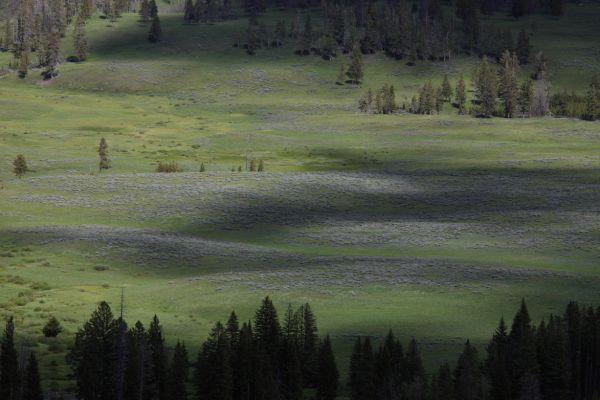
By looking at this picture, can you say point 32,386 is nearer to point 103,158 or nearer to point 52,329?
point 52,329

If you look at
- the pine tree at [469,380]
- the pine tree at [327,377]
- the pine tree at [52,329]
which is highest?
the pine tree at [469,380]

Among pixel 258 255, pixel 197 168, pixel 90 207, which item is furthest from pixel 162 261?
pixel 197 168

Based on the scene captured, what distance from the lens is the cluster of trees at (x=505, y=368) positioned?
6462 cm

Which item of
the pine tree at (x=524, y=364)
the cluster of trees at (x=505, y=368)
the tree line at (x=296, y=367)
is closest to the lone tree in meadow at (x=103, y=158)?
the tree line at (x=296, y=367)

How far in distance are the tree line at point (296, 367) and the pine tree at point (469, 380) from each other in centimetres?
8

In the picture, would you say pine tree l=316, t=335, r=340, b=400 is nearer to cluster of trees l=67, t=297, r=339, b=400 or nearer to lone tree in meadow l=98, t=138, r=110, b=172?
cluster of trees l=67, t=297, r=339, b=400

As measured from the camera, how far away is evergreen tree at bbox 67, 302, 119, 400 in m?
65.5

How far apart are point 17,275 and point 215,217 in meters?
29.6

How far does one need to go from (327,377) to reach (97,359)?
1391 centimetres

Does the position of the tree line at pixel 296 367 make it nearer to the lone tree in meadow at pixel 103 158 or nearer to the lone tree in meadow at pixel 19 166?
the lone tree in meadow at pixel 19 166

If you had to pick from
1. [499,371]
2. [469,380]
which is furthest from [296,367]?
[499,371]

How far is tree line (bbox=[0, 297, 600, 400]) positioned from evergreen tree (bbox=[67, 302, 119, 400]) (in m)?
0.06

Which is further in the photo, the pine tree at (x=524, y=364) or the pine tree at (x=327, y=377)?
the pine tree at (x=327, y=377)

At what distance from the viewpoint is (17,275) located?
9794cm
